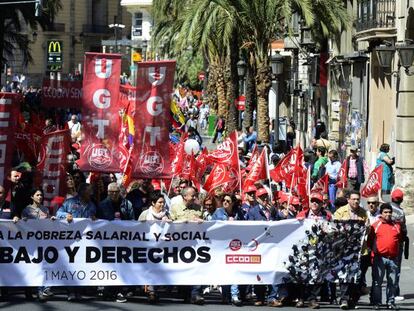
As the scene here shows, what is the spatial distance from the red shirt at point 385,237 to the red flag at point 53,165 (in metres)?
4.23

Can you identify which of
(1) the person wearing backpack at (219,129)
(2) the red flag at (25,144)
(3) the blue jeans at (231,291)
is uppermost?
(2) the red flag at (25,144)

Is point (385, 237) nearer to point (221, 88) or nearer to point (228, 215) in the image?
point (228, 215)

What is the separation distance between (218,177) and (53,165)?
332cm

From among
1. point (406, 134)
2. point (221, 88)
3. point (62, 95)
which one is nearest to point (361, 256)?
point (406, 134)

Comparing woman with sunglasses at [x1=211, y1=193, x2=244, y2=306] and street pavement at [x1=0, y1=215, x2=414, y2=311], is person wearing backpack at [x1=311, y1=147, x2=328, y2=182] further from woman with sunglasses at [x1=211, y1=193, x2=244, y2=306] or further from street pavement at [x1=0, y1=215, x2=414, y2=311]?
woman with sunglasses at [x1=211, y1=193, x2=244, y2=306]

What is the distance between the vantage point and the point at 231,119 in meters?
43.0

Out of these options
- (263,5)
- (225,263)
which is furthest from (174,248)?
(263,5)

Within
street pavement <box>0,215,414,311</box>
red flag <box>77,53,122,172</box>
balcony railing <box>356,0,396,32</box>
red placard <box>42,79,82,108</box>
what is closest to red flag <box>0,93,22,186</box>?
red flag <box>77,53,122,172</box>

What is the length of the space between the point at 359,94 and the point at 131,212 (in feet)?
72.5

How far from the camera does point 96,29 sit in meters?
108

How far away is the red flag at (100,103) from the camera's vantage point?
56.3ft

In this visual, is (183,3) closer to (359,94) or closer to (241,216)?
(359,94)

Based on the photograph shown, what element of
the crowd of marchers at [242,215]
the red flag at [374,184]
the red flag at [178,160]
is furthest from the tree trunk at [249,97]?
the crowd of marchers at [242,215]

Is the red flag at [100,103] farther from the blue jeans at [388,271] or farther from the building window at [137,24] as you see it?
the building window at [137,24]
